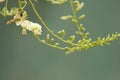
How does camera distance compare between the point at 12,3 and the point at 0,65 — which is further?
the point at 0,65

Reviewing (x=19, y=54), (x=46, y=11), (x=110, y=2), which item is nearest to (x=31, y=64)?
(x=19, y=54)

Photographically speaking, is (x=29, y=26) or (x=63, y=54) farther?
(x=63, y=54)

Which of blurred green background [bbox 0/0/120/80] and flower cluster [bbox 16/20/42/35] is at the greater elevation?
blurred green background [bbox 0/0/120/80]

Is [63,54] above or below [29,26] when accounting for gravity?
above

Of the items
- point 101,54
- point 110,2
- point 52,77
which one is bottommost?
point 52,77

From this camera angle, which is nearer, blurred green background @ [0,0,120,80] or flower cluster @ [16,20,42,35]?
flower cluster @ [16,20,42,35]

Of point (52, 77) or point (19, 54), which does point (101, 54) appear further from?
point (19, 54)

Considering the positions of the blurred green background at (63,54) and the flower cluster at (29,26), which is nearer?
the flower cluster at (29,26)

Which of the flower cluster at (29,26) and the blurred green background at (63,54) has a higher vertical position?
the blurred green background at (63,54)
